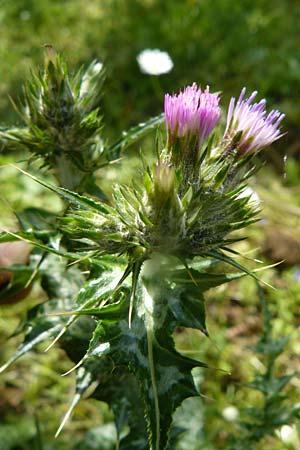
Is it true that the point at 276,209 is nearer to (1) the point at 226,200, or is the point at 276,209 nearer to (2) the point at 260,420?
(2) the point at 260,420

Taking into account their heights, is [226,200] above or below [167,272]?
above

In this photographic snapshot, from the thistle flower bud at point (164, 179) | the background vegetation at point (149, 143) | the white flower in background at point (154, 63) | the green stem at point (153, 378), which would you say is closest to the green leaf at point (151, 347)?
the green stem at point (153, 378)

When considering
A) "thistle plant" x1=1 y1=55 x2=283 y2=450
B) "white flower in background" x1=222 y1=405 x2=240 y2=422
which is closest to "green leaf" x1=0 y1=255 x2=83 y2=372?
"thistle plant" x1=1 y1=55 x2=283 y2=450

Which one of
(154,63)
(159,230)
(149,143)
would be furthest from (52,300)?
(149,143)

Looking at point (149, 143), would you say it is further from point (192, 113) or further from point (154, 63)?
point (192, 113)

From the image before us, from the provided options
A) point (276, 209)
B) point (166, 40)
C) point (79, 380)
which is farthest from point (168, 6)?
point (79, 380)

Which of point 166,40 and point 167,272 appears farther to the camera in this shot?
point 166,40

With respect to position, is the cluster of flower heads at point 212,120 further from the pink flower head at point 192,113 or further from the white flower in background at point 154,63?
the white flower in background at point 154,63
